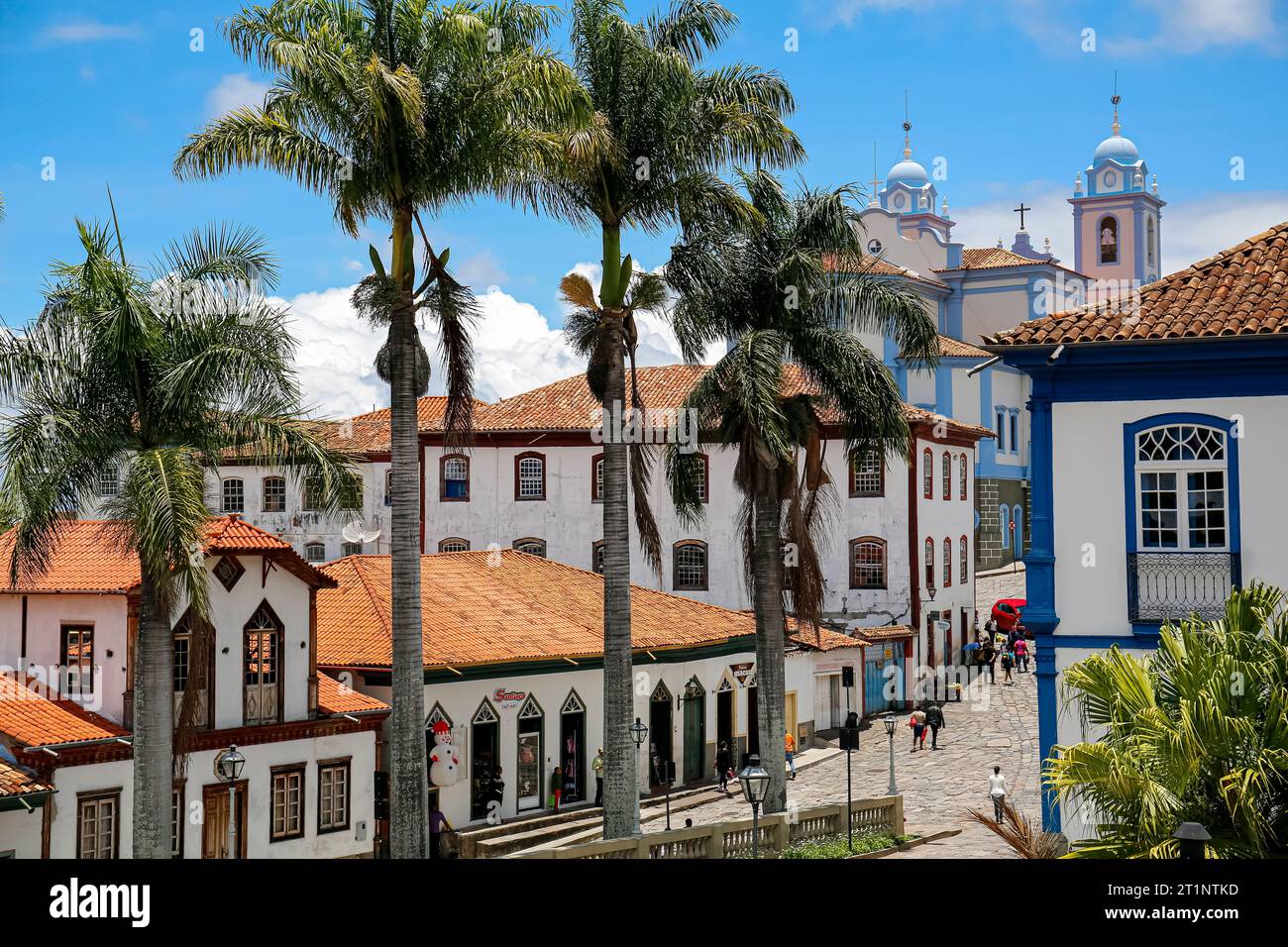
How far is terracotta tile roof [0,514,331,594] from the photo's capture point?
2386 centimetres

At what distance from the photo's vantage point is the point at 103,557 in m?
24.9

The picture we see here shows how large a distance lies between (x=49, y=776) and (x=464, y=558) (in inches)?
620

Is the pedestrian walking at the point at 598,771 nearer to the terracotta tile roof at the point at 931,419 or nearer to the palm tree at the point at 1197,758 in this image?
the terracotta tile roof at the point at 931,419

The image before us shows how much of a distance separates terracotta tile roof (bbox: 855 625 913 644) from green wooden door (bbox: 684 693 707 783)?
7.80 meters

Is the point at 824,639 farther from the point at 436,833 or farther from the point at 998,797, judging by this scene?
the point at 998,797

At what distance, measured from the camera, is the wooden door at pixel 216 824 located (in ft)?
78.9

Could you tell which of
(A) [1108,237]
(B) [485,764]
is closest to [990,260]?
(A) [1108,237]

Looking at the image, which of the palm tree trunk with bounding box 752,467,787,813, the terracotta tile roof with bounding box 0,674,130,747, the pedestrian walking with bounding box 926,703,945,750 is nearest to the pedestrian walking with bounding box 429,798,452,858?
the palm tree trunk with bounding box 752,467,787,813

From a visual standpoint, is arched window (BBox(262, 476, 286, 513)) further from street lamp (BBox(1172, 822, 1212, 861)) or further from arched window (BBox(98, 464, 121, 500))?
street lamp (BBox(1172, 822, 1212, 861))

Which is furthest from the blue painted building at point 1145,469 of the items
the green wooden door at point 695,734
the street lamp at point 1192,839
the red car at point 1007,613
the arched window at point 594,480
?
the arched window at point 594,480

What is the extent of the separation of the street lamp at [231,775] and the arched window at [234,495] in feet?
91.8

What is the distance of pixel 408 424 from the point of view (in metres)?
20.7
